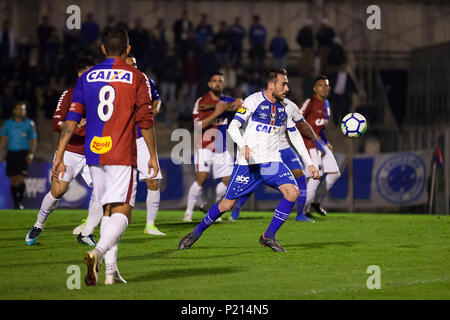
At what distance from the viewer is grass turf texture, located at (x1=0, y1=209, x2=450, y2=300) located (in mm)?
6824

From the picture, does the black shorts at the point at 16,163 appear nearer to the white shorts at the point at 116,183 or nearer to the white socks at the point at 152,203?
the white socks at the point at 152,203

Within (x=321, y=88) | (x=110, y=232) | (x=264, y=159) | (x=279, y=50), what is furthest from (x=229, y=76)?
(x=110, y=232)

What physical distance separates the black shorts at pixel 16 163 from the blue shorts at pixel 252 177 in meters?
9.99

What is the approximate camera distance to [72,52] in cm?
2170

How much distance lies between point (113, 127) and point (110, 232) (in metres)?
0.93

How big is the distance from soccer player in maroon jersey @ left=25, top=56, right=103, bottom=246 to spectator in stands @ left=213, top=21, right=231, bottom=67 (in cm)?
1325

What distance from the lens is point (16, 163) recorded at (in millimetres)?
18422

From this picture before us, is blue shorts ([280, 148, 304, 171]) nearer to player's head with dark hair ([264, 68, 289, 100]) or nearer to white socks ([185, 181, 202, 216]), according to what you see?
white socks ([185, 181, 202, 216])

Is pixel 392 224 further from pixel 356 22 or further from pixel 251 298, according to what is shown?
pixel 356 22

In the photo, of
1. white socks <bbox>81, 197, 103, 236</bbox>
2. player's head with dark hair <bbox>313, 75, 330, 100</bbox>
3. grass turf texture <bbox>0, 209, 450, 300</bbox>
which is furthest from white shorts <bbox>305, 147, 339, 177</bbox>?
white socks <bbox>81, 197, 103, 236</bbox>

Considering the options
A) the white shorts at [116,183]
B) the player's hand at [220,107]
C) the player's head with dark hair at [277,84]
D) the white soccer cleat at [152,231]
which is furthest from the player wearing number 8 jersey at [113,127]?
the player's hand at [220,107]

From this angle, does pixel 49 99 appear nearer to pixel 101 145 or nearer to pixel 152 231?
pixel 152 231
